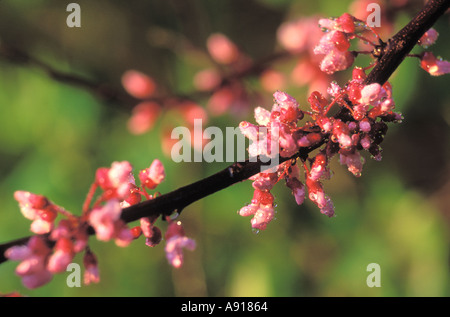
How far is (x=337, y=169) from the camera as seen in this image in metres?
2.80

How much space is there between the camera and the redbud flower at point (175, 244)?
760 millimetres

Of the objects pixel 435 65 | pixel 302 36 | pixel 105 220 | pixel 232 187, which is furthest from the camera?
pixel 232 187

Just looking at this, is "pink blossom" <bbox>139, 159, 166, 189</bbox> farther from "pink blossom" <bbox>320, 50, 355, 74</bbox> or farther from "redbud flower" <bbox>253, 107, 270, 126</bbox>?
"pink blossom" <bbox>320, 50, 355, 74</bbox>

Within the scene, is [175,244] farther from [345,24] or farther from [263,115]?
[345,24]

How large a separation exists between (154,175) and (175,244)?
6.5 inches

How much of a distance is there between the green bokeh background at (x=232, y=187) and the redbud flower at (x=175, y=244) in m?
1.74

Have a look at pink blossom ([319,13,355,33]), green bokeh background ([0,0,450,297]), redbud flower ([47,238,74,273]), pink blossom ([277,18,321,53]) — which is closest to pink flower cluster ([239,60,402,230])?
pink blossom ([319,13,355,33])

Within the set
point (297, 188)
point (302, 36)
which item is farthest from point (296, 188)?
point (302, 36)

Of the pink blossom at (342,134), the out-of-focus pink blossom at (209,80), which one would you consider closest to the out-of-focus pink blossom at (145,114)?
the out-of-focus pink blossom at (209,80)

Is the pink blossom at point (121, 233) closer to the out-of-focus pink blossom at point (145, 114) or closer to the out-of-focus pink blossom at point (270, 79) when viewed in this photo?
the out-of-focus pink blossom at point (145, 114)

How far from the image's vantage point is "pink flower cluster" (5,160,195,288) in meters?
0.66

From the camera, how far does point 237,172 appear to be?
723 millimetres

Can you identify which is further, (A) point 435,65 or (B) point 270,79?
(B) point 270,79

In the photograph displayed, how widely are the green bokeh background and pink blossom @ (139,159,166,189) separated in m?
1.61
